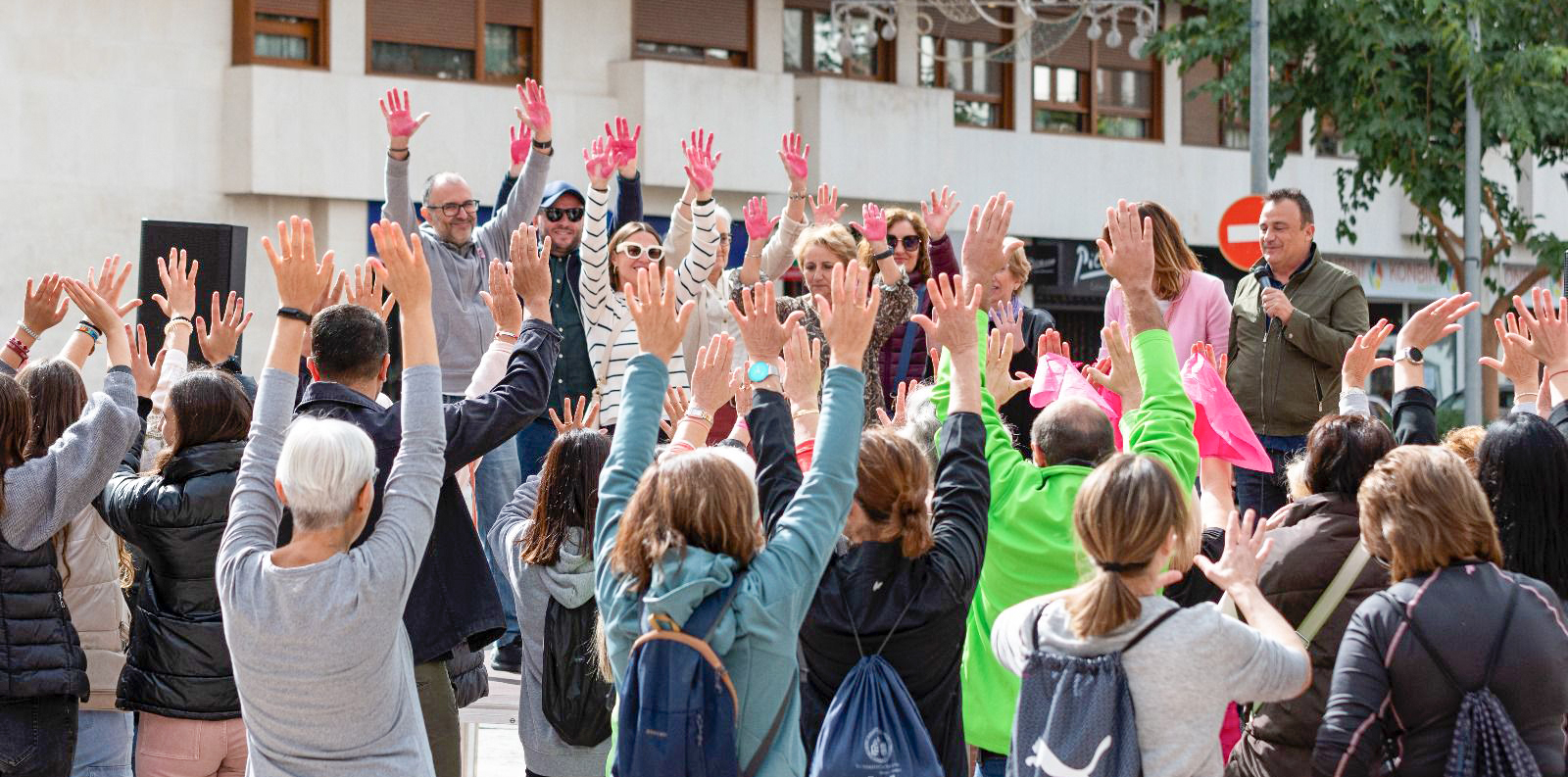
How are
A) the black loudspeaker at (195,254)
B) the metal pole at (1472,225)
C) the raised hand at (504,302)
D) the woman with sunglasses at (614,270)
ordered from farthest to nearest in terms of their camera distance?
Answer: the metal pole at (1472,225) → the black loudspeaker at (195,254) → the woman with sunglasses at (614,270) → the raised hand at (504,302)

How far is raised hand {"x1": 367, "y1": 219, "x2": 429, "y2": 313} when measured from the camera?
14.6 feet

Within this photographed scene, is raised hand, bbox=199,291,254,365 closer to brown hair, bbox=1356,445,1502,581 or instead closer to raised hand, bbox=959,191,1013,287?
raised hand, bbox=959,191,1013,287

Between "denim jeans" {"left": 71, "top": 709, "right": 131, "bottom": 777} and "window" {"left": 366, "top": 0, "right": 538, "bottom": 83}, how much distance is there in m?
13.7

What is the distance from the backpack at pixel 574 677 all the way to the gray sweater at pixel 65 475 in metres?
1.28

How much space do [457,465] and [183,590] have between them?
87 cm

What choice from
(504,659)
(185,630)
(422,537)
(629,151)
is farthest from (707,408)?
(629,151)

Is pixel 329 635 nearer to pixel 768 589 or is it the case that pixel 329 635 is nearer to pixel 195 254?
pixel 768 589

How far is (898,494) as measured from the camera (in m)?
4.31

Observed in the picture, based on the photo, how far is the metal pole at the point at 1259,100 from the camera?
17141 millimetres

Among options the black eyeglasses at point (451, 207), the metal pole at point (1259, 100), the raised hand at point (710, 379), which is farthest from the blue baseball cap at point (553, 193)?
the metal pole at point (1259, 100)

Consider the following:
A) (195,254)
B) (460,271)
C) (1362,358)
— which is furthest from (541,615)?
(195,254)

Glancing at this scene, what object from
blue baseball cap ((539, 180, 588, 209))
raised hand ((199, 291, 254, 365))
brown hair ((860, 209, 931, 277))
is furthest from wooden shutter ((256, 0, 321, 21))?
raised hand ((199, 291, 254, 365))

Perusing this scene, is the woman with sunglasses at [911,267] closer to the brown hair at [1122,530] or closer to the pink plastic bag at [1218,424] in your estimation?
the pink plastic bag at [1218,424]

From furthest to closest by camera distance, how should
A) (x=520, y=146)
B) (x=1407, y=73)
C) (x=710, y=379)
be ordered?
1. (x=1407, y=73)
2. (x=520, y=146)
3. (x=710, y=379)
